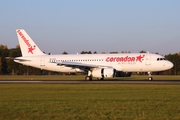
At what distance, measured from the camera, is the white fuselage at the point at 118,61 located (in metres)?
55.9

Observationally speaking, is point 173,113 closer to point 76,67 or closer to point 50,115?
point 50,115

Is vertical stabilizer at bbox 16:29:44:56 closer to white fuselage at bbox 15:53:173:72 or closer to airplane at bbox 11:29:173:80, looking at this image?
airplane at bbox 11:29:173:80

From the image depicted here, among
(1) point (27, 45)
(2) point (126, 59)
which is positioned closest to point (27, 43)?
(1) point (27, 45)

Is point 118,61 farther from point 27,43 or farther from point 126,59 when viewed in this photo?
point 27,43

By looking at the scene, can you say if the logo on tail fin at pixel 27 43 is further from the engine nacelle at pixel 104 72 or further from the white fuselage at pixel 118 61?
the engine nacelle at pixel 104 72

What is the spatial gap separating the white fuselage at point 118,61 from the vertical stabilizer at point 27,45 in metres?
2.02

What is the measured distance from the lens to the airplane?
5584 cm

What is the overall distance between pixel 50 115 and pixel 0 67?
10305 cm

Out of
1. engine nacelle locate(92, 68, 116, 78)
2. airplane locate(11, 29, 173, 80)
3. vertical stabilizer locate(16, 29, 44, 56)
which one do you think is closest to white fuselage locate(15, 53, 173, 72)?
airplane locate(11, 29, 173, 80)

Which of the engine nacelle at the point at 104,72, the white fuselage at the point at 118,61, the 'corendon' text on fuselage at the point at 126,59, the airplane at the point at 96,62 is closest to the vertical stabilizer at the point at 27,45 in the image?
the airplane at the point at 96,62

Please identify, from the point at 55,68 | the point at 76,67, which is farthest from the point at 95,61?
the point at 55,68

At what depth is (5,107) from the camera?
19.6 metres

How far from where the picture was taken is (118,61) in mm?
57031

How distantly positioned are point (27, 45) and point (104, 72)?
694 inches
